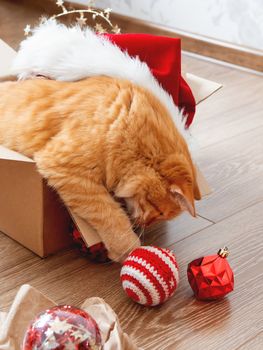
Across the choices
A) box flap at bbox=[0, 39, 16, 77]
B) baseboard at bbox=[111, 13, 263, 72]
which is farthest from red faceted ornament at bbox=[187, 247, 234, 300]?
baseboard at bbox=[111, 13, 263, 72]

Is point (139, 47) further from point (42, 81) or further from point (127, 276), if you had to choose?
point (127, 276)

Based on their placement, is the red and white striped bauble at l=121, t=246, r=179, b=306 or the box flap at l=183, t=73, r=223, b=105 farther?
the box flap at l=183, t=73, r=223, b=105

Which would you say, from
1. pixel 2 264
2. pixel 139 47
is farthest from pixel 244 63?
pixel 2 264

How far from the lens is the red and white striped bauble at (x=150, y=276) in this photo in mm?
1174

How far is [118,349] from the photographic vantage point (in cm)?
104

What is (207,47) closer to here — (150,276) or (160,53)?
(160,53)

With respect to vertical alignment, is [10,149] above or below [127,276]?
above

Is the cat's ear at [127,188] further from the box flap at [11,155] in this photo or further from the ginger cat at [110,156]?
the box flap at [11,155]

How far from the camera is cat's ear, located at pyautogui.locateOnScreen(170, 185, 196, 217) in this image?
1.24 meters

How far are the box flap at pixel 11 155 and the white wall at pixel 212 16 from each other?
1.71 metres

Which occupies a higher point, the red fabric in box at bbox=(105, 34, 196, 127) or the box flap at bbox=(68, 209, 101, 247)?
the red fabric in box at bbox=(105, 34, 196, 127)

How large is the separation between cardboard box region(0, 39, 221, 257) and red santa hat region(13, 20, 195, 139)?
281 millimetres

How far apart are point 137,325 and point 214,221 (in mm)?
477

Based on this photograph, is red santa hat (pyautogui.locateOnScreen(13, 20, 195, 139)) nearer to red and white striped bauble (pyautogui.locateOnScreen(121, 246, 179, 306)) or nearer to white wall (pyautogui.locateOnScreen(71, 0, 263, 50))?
red and white striped bauble (pyautogui.locateOnScreen(121, 246, 179, 306))
